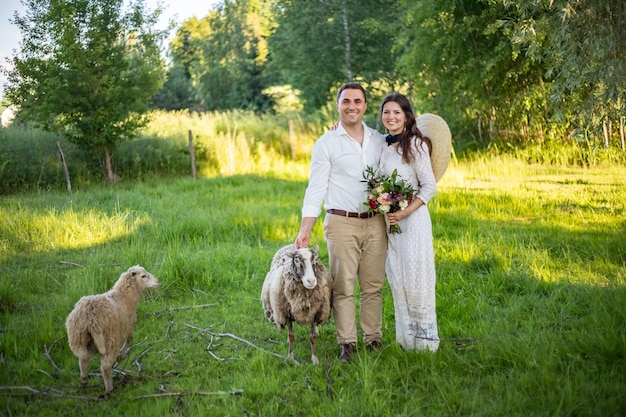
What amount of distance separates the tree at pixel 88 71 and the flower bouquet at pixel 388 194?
1300cm

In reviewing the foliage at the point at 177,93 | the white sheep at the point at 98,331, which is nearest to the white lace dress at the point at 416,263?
the white sheep at the point at 98,331

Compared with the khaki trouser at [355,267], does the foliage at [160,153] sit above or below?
above

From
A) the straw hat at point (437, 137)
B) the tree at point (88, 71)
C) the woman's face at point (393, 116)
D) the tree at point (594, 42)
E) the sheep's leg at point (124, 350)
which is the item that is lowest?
the sheep's leg at point (124, 350)

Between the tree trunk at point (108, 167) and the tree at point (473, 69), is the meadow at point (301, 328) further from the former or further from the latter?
the tree at point (473, 69)

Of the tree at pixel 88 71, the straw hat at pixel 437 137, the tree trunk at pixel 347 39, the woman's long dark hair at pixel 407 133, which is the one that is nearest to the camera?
the woman's long dark hair at pixel 407 133

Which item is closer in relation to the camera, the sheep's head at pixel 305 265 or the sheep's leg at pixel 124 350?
the sheep's head at pixel 305 265

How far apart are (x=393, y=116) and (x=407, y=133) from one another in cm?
20

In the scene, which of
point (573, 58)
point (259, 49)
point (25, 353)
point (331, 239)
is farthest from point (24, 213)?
point (259, 49)

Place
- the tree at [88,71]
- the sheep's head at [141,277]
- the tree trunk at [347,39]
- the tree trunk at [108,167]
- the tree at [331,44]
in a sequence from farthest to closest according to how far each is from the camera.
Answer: the tree at [331,44]
the tree trunk at [347,39]
the tree trunk at [108,167]
the tree at [88,71]
the sheep's head at [141,277]

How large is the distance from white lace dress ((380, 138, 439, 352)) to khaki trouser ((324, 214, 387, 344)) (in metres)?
0.20

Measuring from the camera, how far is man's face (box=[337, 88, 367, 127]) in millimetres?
4879

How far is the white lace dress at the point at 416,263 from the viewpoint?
15.9ft

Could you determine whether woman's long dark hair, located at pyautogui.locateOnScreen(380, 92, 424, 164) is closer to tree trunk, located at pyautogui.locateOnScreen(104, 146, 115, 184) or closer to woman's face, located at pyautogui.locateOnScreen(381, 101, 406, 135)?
woman's face, located at pyautogui.locateOnScreen(381, 101, 406, 135)

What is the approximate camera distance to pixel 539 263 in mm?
7117
